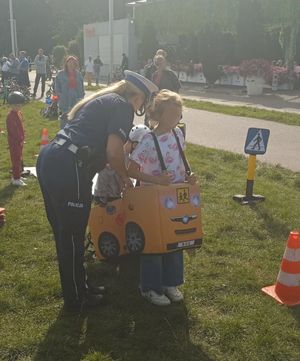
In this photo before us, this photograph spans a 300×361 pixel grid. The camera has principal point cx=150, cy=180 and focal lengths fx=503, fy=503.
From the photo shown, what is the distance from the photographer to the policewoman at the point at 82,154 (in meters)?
3.39

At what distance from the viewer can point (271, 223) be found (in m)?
5.91

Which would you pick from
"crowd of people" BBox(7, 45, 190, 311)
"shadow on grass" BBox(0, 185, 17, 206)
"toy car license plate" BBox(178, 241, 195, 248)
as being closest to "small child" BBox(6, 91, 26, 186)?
"shadow on grass" BBox(0, 185, 17, 206)

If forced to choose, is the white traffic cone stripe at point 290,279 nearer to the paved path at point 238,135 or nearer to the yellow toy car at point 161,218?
the yellow toy car at point 161,218

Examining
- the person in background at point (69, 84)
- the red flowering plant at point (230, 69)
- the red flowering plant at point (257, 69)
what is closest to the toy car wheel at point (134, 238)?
the person in background at point (69, 84)

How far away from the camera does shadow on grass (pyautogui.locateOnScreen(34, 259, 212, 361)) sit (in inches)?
131

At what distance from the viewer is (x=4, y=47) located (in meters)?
76.6

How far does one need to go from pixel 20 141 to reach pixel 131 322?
444cm

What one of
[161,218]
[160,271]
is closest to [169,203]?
[161,218]

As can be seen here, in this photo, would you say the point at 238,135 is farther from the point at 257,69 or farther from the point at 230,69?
the point at 230,69

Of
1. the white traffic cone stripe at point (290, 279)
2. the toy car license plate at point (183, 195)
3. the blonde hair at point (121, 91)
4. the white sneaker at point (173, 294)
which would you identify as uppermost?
the blonde hair at point (121, 91)

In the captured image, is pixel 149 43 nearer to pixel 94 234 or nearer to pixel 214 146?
pixel 214 146

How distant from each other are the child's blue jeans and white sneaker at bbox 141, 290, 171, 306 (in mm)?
33

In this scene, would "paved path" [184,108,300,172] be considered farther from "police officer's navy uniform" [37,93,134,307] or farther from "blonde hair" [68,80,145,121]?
"police officer's navy uniform" [37,93,134,307]

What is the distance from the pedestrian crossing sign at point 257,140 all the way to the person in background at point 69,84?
15.0 ft
